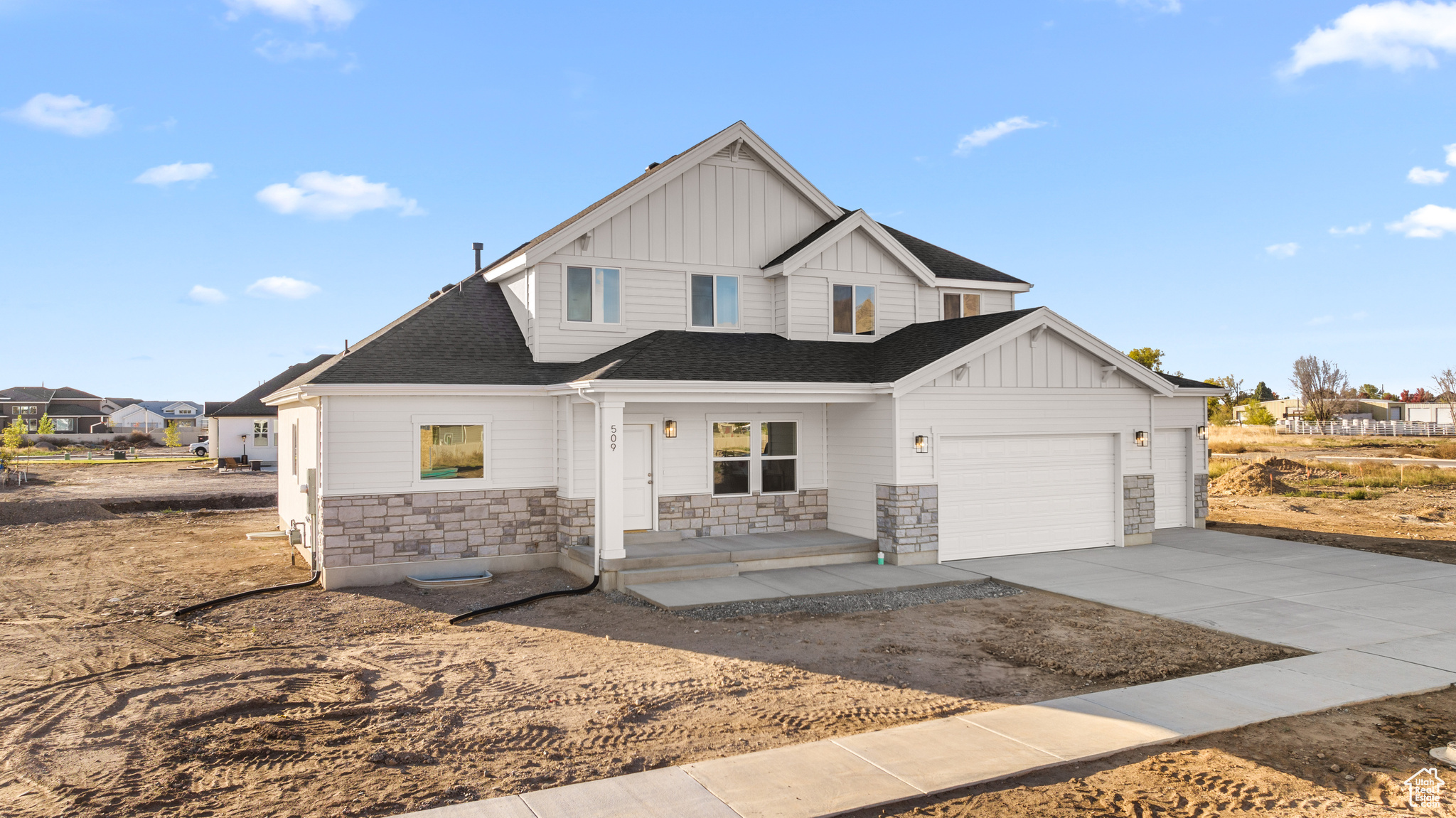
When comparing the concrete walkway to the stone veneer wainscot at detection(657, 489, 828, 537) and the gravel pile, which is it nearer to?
the gravel pile

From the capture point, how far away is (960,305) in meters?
17.1

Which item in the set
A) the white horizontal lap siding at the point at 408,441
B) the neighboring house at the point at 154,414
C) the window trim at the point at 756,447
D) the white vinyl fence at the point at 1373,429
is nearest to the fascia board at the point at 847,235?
the window trim at the point at 756,447

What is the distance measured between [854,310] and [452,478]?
7.89 m

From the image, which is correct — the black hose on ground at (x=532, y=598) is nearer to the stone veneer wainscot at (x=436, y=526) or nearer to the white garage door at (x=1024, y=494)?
the stone veneer wainscot at (x=436, y=526)

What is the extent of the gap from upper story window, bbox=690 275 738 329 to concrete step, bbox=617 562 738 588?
473cm

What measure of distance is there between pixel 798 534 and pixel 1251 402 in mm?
74402

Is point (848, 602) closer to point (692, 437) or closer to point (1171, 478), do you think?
point (692, 437)

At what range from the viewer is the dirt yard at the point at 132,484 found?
2559 cm

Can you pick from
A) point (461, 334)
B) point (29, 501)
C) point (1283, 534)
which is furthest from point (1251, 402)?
point (29, 501)

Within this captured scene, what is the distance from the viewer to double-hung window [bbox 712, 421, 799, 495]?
45.7 feet

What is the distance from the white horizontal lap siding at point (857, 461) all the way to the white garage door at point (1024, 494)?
98 centimetres

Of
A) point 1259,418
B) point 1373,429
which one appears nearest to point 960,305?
point 1373,429

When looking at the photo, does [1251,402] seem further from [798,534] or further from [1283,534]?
[798,534]

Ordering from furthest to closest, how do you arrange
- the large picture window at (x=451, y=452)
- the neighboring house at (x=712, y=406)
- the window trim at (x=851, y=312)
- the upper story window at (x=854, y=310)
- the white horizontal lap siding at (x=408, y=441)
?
the upper story window at (x=854, y=310), the window trim at (x=851, y=312), the large picture window at (x=451, y=452), the neighboring house at (x=712, y=406), the white horizontal lap siding at (x=408, y=441)
